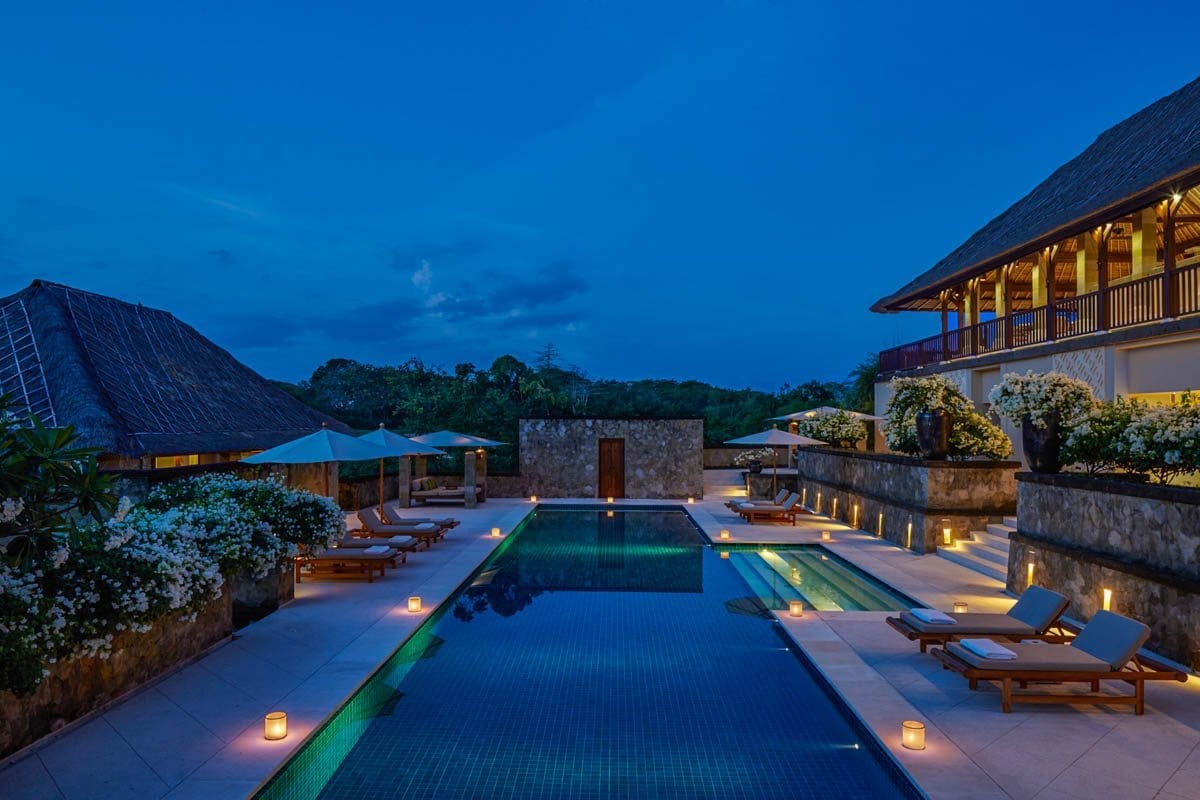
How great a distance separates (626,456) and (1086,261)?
1229cm

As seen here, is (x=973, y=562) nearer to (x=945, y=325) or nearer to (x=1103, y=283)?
(x=1103, y=283)

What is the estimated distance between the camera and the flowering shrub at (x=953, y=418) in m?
12.8

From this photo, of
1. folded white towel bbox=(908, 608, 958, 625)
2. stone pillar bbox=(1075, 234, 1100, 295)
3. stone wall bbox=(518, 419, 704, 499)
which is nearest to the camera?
folded white towel bbox=(908, 608, 958, 625)

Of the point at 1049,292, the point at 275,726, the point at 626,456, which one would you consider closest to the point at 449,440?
the point at 626,456

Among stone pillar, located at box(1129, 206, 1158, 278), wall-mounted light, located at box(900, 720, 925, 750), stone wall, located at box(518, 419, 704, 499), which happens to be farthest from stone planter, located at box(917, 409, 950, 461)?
stone wall, located at box(518, 419, 704, 499)

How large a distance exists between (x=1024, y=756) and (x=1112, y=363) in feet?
36.1

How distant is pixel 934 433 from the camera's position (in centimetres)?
1233

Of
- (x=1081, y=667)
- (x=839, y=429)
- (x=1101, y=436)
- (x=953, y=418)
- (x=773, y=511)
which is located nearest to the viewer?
(x=1081, y=667)

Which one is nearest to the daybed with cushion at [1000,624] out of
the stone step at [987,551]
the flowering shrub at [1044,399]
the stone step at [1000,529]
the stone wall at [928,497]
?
the flowering shrub at [1044,399]

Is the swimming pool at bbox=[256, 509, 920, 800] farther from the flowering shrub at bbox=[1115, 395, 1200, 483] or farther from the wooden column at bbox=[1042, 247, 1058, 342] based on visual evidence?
the wooden column at bbox=[1042, 247, 1058, 342]

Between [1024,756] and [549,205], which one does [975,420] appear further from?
[549,205]

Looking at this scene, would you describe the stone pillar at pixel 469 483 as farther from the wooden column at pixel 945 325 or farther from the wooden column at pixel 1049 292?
the wooden column at pixel 1049 292

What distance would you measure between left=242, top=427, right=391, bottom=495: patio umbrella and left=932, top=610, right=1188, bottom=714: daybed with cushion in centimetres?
823

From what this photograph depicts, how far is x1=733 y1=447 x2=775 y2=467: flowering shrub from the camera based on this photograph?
88.9ft
